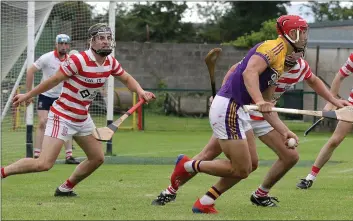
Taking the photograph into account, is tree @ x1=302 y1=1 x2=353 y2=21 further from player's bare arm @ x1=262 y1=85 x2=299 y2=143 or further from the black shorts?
player's bare arm @ x1=262 y1=85 x2=299 y2=143

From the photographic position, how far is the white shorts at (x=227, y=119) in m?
8.61

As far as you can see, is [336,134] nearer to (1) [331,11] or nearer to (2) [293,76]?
(2) [293,76]

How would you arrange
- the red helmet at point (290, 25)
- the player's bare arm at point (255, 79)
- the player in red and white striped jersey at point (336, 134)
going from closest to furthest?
1. the player's bare arm at point (255, 79)
2. the red helmet at point (290, 25)
3. the player in red and white striped jersey at point (336, 134)

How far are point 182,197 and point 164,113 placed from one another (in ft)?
55.5

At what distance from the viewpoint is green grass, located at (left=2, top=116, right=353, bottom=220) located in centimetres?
864

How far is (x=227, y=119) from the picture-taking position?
8633 mm

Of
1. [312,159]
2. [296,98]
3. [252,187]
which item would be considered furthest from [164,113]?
[252,187]

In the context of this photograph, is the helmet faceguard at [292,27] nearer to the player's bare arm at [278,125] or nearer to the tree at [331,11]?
the player's bare arm at [278,125]

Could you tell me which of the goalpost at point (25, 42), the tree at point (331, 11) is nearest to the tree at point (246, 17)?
the tree at point (331, 11)

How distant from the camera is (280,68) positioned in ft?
28.1

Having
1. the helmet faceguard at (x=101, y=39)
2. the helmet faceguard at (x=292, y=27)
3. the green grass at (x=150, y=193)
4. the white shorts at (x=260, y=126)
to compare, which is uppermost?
the helmet faceguard at (x=292, y=27)

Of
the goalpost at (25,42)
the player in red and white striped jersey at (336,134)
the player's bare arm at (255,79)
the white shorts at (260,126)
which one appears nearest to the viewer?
the player's bare arm at (255,79)

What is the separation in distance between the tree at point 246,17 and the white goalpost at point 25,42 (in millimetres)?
20583

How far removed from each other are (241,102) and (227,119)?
23 centimetres
